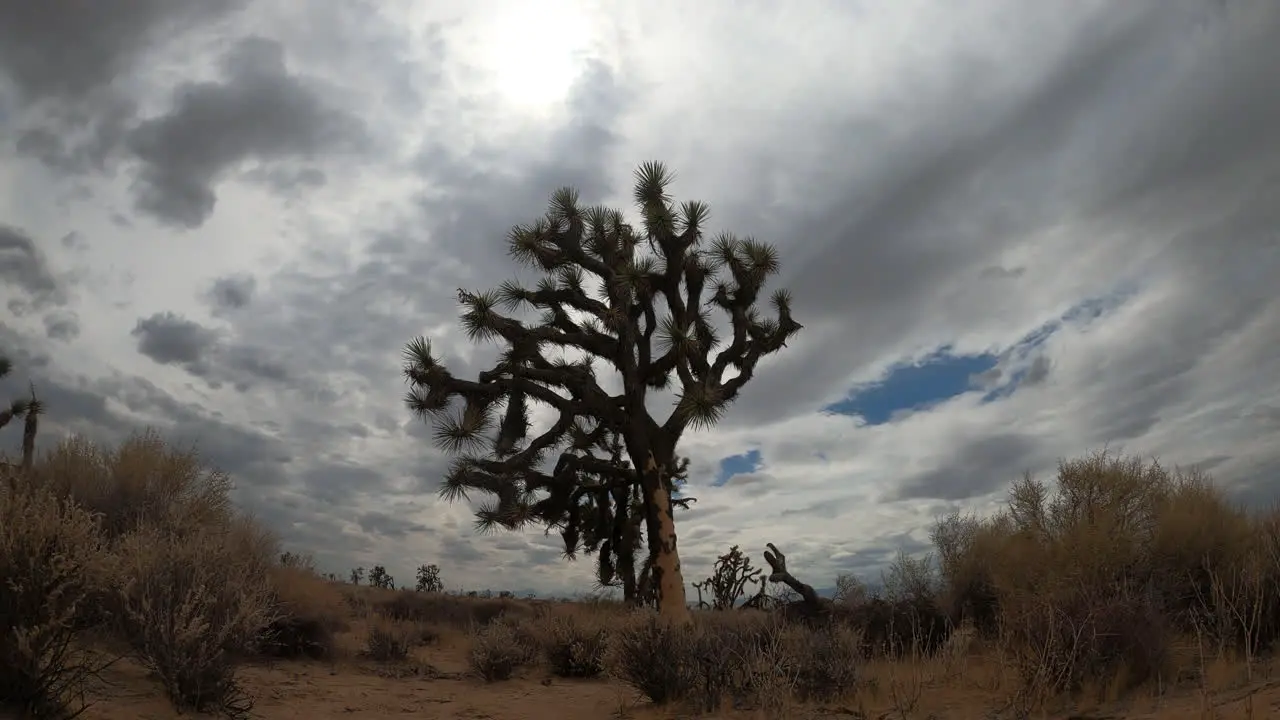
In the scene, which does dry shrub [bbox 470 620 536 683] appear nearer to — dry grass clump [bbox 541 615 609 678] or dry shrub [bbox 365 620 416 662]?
dry grass clump [bbox 541 615 609 678]

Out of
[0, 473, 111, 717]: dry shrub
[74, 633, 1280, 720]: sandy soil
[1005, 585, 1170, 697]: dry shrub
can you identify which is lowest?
[74, 633, 1280, 720]: sandy soil

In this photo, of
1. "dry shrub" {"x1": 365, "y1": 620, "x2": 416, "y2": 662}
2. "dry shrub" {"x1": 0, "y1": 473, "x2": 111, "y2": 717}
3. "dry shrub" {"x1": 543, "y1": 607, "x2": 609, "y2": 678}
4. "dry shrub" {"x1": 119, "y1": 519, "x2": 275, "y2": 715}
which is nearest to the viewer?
"dry shrub" {"x1": 0, "y1": 473, "x2": 111, "y2": 717}

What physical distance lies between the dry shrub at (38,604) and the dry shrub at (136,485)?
10.9ft

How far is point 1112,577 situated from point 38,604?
10.0 meters

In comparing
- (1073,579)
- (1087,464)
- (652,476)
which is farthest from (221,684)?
(1087,464)

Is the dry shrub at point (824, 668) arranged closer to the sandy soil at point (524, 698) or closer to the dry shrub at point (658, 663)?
the sandy soil at point (524, 698)

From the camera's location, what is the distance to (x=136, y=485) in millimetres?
10469

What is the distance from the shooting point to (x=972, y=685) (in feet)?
26.9

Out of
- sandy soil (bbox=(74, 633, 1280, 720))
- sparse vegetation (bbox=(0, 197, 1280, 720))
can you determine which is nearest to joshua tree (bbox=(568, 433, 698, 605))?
sparse vegetation (bbox=(0, 197, 1280, 720))

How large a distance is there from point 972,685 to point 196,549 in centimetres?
803

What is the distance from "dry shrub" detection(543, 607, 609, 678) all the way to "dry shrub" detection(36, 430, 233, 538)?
5241mm

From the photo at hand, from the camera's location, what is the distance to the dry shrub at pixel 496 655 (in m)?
11.0

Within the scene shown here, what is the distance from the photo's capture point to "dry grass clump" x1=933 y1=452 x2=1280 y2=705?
6.72 meters

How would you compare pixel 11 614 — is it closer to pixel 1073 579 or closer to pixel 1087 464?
pixel 1073 579
